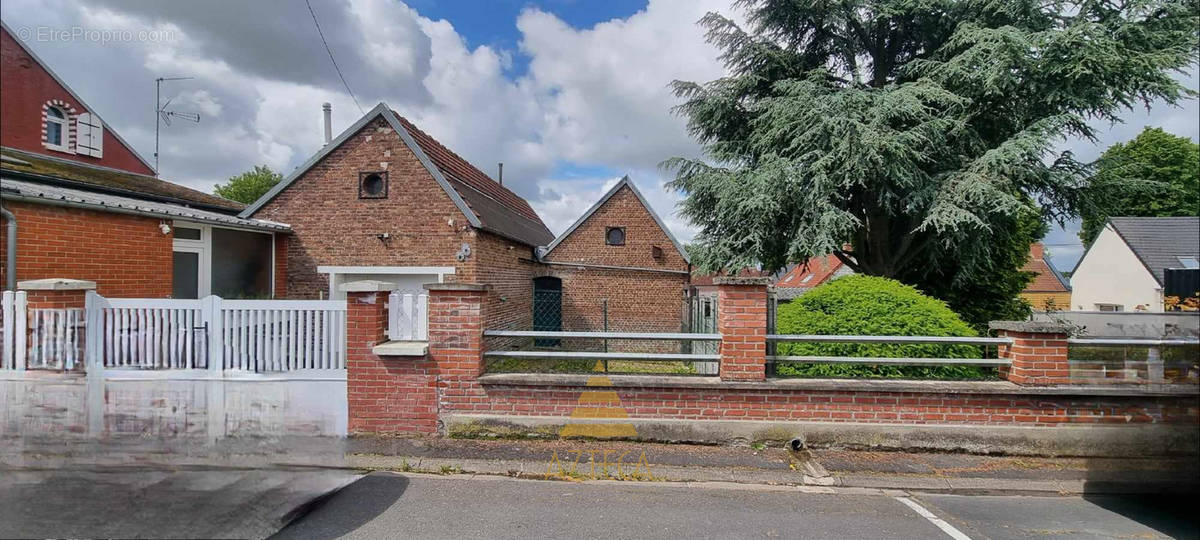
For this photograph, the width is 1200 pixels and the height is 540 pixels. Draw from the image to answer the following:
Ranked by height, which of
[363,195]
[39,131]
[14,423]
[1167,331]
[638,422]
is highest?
[363,195]

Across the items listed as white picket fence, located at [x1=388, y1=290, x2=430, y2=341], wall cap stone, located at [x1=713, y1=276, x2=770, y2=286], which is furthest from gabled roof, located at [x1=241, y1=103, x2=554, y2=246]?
wall cap stone, located at [x1=713, y1=276, x2=770, y2=286]

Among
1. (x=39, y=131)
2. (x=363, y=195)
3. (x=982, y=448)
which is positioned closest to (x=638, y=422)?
(x=982, y=448)

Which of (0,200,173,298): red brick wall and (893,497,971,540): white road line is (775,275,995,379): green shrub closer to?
(893,497,971,540): white road line

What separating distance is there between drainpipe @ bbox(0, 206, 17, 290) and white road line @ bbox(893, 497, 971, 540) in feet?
14.1

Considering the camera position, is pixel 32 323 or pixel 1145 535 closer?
pixel 32 323

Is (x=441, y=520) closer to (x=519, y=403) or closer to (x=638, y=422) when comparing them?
(x=519, y=403)

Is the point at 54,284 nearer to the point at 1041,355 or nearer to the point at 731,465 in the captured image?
the point at 731,465

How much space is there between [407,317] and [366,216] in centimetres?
559

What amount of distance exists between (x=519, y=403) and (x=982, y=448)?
4166 millimetres

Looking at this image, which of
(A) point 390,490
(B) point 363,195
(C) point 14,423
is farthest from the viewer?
(B) point 363,195

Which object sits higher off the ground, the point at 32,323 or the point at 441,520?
the point at 32,323

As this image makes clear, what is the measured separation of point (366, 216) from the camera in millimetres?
9414

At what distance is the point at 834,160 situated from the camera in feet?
27.2

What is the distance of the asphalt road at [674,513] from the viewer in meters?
3.06
